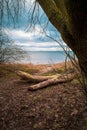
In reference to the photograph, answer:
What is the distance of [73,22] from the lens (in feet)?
6.36

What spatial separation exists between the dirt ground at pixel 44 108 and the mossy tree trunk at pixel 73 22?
2.33 m

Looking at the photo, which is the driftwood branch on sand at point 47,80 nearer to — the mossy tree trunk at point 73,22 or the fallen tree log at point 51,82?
the fallen tree log at point 51,82

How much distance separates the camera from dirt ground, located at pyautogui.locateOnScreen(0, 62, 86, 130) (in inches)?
182

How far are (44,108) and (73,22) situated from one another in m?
3.45

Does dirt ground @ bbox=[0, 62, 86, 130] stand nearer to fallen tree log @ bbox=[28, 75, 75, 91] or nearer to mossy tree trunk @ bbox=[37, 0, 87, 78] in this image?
fallen tree log @ bbox=[28, 75, 75, 91]

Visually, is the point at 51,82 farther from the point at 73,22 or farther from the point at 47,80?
the point at 73,22

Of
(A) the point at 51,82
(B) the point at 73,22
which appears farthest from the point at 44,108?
(B) the point at 73,22

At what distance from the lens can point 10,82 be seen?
24.7 ft

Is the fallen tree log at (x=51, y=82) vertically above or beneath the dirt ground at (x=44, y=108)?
above

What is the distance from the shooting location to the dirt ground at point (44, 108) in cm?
461

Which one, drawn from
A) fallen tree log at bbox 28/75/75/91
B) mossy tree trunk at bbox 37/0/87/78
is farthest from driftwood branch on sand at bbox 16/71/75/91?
mossy tree trunk at bbox 37/0/87/78

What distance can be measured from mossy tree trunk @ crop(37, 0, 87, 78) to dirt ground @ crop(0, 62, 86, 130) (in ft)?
7.65

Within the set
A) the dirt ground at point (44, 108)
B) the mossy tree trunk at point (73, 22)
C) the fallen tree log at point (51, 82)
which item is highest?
the mossy tree trunk at point (73, 22)

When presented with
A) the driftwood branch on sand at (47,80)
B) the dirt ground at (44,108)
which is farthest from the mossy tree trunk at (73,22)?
the driftwood branch on sand at (47,80)
